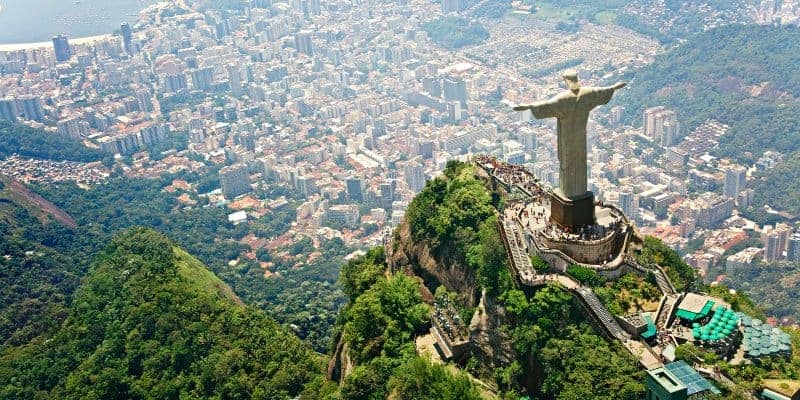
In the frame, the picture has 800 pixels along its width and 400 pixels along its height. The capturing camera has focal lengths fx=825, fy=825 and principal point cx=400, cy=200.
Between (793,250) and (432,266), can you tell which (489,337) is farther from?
(793,250)

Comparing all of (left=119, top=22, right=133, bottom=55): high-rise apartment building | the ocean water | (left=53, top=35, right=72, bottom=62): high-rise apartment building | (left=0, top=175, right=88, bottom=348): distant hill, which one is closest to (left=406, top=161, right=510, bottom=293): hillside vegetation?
(left=0, top=175, right=88, bottom=348): distant hill

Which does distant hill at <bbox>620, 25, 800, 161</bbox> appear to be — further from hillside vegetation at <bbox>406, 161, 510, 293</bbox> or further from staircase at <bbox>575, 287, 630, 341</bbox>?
staircase at <bbox>575, 287, 630, 341</bbox>

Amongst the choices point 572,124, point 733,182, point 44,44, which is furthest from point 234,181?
point 44,44

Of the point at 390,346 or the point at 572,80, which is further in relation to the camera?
the point at 390,346

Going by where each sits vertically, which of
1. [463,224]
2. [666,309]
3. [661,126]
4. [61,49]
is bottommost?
[661,126]

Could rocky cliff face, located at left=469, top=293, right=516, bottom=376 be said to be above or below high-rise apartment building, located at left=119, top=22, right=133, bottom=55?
above

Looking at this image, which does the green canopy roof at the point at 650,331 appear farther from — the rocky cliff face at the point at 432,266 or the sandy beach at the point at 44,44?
the sandy beach at the point at 44,44

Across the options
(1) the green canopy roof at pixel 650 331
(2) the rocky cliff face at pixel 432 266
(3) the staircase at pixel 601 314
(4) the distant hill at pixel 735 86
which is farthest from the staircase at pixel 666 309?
(4) the distant hill at pixel 735 86
